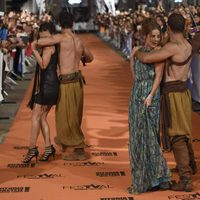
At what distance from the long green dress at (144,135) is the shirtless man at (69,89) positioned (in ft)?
4.65

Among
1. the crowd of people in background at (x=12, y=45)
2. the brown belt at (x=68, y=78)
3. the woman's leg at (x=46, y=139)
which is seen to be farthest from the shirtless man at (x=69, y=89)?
the crowd of people in background at (x=12, y=45)

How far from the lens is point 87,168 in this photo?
6.23 meters

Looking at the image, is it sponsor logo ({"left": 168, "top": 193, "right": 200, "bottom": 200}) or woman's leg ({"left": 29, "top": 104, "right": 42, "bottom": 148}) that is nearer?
sponsor logo ({"left": 168, "top": 193, "right": 200, "bottom": 200})

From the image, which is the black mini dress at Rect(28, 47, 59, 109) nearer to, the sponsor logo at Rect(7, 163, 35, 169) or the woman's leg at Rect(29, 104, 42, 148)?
the woman's leg at Rect(29, 104, 42, 148)

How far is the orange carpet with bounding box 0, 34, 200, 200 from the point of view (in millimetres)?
5238

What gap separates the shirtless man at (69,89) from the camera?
21.0 feet

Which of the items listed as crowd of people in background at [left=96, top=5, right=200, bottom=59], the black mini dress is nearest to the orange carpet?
the black mini dress

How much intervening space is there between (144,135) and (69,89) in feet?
5.29

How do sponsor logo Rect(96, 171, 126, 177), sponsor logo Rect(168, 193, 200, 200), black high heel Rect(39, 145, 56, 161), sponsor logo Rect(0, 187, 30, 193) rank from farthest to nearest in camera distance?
black high heel Rect(39, 145, 56, 161) → sponsor logo Rect(96, 171, 126, 177) → sponsor logo Rect(0, 187, 30, 193) → sponsor logo Rect(168, 193, 200, 200)

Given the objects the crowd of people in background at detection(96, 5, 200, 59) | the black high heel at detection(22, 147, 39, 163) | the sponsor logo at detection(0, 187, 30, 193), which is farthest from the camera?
the crowd of people in background at detection(96, 5, 200, 59)

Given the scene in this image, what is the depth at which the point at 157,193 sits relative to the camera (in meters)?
5.21

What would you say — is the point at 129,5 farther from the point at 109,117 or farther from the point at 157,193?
the point at 157,193

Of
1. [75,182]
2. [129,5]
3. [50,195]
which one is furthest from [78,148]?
[129,5]

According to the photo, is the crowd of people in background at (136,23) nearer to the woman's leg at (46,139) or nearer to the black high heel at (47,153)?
the woman's leg at (46,139)
